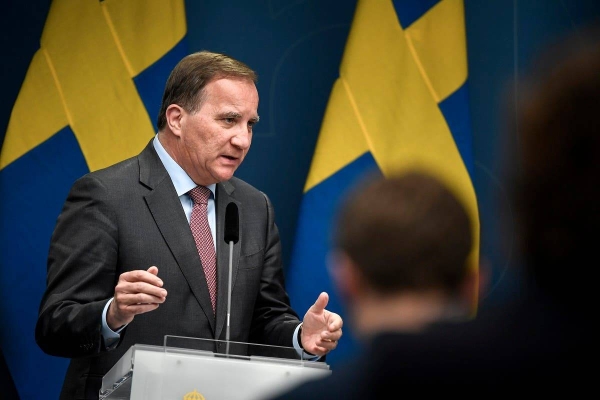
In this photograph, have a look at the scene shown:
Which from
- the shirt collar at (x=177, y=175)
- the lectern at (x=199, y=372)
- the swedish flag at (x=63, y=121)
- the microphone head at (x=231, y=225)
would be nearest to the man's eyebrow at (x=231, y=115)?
the shirt collar at (x=177, y=175)

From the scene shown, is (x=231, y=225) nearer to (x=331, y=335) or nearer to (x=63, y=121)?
(x=331, y=335)

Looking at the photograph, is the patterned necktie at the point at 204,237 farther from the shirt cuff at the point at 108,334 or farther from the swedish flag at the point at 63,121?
the swedish flag at the point at 63,121

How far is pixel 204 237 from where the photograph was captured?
321 cm

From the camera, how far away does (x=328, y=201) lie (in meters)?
4.35

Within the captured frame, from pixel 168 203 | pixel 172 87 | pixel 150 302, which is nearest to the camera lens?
pixel 150 302

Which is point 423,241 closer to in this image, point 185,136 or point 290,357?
point 290,357

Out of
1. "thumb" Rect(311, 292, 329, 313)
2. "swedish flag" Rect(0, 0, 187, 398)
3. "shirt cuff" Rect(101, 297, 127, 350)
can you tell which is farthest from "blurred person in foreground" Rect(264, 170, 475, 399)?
"swedish flag" Rect(0, 0, 187, 398)

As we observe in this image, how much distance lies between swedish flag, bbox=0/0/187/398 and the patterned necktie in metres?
0.93

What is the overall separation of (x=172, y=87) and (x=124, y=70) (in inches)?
31.2

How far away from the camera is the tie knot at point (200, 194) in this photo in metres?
3.30

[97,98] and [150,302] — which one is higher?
[97,98]

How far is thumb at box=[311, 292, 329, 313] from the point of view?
2617 mm

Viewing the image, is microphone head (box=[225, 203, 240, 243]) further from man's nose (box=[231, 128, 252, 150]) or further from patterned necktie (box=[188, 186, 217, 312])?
→ man's nose (box=[231, 128, 252, 150])

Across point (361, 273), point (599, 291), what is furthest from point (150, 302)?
point (599, 291)
